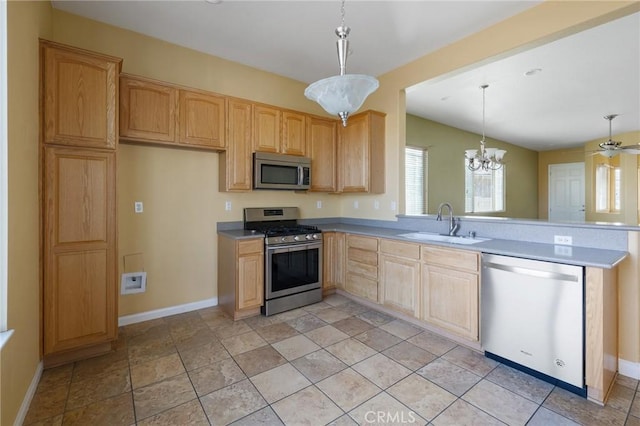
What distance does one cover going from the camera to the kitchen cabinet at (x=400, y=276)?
2889mm

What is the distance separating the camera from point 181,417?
5.59 ft

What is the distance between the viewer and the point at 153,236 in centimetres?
307

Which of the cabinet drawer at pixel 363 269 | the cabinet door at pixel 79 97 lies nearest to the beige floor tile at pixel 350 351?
the cabinet drawer at pixel 363 269

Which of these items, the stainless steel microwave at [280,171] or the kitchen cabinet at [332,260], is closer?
the stainless steel microwave at [280,171]

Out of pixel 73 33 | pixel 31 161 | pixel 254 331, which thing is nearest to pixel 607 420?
pixel 254 331

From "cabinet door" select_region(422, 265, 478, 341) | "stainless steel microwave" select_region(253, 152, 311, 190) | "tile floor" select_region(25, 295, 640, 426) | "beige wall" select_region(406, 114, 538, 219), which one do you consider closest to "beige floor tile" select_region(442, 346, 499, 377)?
"tile floor" select_region(25, 295, 640, 426)

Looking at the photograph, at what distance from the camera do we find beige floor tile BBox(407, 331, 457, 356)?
8.14ft

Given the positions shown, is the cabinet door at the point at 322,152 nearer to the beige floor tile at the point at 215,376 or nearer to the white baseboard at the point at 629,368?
the beige floor tile at the point at 215,376

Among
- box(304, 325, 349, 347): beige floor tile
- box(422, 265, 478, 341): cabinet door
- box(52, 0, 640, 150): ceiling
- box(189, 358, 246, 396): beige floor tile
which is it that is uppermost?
box(52, 0, 640, 150): ceiling

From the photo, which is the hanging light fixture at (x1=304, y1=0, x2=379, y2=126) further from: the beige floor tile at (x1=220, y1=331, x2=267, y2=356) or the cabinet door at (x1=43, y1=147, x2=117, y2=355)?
the beige floor tile at (x1=220, y1=331, x2=267, y2=356)

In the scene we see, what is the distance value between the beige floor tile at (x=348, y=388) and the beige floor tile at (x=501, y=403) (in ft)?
2.04

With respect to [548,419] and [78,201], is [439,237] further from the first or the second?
[78,201]

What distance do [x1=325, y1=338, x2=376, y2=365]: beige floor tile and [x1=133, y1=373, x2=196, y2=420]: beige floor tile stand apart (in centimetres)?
111

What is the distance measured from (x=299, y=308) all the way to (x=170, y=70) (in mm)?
3036
